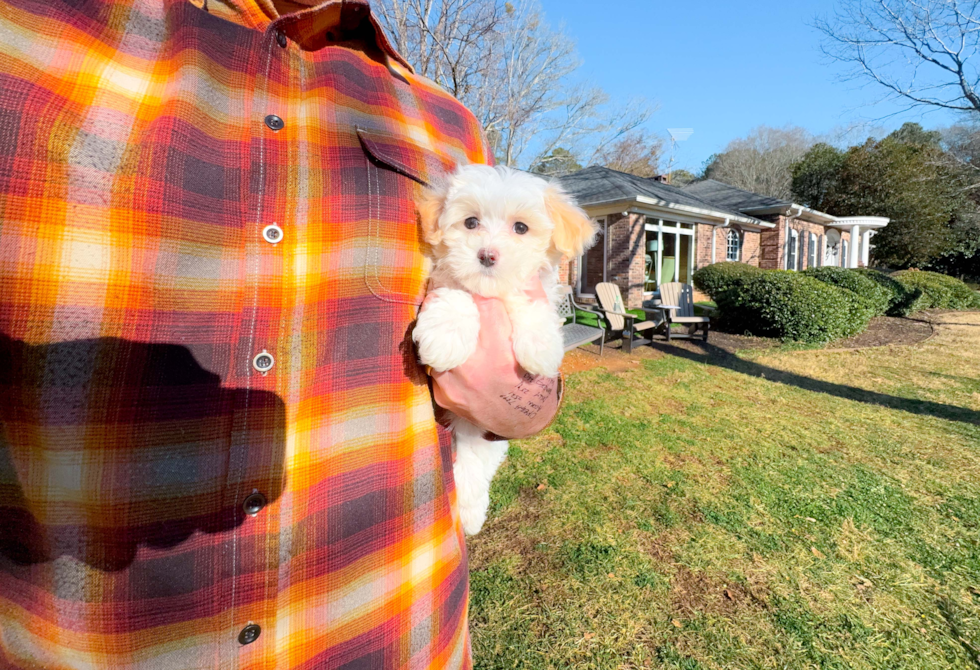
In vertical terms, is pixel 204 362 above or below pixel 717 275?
below

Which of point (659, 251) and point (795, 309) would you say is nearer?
point (795, 309)


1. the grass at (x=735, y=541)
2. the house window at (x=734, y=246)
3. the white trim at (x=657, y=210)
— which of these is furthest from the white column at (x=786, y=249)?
the grass at (x=735, y=541)

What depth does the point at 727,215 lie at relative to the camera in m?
19.2

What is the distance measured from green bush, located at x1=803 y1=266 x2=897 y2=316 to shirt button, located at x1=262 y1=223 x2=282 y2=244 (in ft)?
60.3

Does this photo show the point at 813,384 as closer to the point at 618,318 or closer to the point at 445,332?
the point at 618,318

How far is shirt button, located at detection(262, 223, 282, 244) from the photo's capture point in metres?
0.99

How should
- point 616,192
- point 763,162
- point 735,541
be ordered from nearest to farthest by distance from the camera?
point 735,541, point 616,192, point 763,162

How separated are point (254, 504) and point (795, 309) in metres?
14.3

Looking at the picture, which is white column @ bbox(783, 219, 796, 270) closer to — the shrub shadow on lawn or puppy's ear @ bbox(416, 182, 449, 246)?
the shrub shadow on lawn

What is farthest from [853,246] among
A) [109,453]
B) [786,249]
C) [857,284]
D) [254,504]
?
[109,453]

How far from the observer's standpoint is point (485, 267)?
5.17 ft

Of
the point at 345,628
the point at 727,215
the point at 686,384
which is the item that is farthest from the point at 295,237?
the point at 727,215

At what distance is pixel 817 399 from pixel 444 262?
27.8ft

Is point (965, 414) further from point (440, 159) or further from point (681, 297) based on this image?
point (440, 159)
